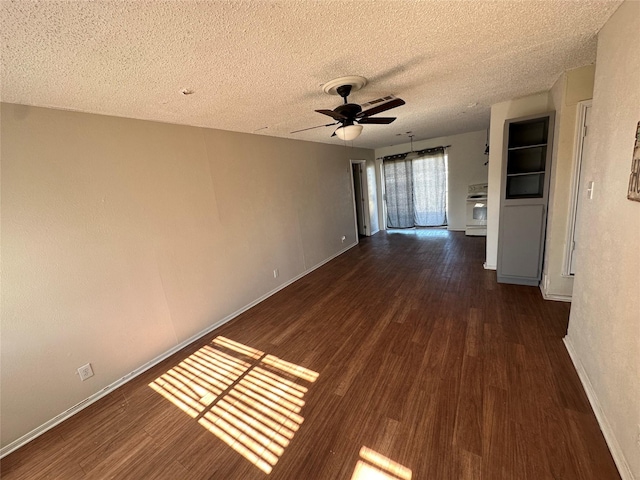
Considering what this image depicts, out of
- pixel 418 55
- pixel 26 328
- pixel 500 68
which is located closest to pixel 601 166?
pixel 500 68

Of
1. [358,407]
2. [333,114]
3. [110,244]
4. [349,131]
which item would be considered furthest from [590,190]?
[110,244]

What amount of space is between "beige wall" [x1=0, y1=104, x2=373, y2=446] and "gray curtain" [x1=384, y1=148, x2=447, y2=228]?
4.47 meters

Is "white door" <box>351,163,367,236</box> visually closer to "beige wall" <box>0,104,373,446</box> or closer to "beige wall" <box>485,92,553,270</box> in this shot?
"beige wall" <box>485,92,553,270</box>

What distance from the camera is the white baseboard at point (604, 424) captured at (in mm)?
1202

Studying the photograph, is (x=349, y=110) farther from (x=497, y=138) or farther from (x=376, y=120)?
(x=497, y=138)

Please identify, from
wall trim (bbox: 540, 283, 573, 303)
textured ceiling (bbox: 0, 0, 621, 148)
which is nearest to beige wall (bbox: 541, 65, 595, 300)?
wall trim (bbox: 540, 283, 573, 303)

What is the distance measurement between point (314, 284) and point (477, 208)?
4.25 metres

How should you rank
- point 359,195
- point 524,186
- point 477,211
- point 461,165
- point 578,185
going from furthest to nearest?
1. point 359,195
2. point 461,165
3. point 477,211
4. point 524,186
5. point 578,185

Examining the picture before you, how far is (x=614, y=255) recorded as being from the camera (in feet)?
4.58

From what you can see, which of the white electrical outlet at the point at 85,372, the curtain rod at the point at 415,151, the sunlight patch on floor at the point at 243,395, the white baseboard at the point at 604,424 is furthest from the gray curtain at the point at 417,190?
the white electrical outlet at the point at 85,372

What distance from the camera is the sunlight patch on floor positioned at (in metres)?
1.62

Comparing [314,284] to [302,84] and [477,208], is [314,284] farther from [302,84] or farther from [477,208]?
[477,208]

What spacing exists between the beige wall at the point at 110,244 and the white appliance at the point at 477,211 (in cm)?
485

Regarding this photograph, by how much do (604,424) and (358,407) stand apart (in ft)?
4.54
